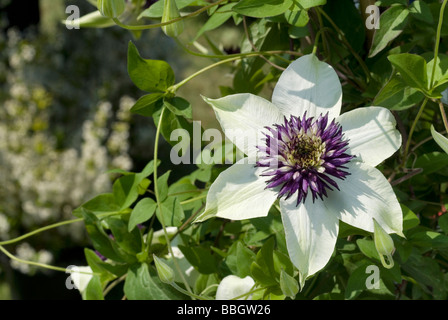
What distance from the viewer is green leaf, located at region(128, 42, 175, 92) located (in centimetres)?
37

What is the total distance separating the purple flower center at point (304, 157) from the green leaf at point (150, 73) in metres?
0.09

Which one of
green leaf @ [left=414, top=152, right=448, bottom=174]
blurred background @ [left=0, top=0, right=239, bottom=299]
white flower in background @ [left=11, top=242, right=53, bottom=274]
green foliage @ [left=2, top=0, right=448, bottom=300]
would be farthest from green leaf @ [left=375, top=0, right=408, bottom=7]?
white flower in background @ [left=11, top=242, right=53, bottom=274]

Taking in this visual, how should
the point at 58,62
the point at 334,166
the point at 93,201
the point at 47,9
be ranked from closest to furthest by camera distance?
1. the point at 334,166
2. the point at 93,201
3. the point at 58,62
4. the point at 47,9

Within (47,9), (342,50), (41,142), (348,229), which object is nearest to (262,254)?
(348,229)

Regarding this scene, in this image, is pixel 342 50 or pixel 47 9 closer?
pixel 342 50

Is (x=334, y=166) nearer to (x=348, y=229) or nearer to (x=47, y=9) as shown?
(x=348, y=229)

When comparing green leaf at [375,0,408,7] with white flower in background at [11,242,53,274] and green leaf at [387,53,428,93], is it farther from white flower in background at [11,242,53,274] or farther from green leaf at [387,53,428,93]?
white flower in background at [11,242,53,274]

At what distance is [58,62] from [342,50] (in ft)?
4.91

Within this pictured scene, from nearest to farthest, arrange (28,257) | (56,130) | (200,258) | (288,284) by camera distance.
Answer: (288,284) → (200,258) → (28,257) → (56,130)

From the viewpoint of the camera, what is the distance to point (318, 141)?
1.08 feet

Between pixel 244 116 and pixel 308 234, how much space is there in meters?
0.09

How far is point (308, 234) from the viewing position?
1.01ft

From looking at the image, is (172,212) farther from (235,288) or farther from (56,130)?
(56,130)

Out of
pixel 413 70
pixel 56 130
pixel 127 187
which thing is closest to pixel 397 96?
pixel 413 70
